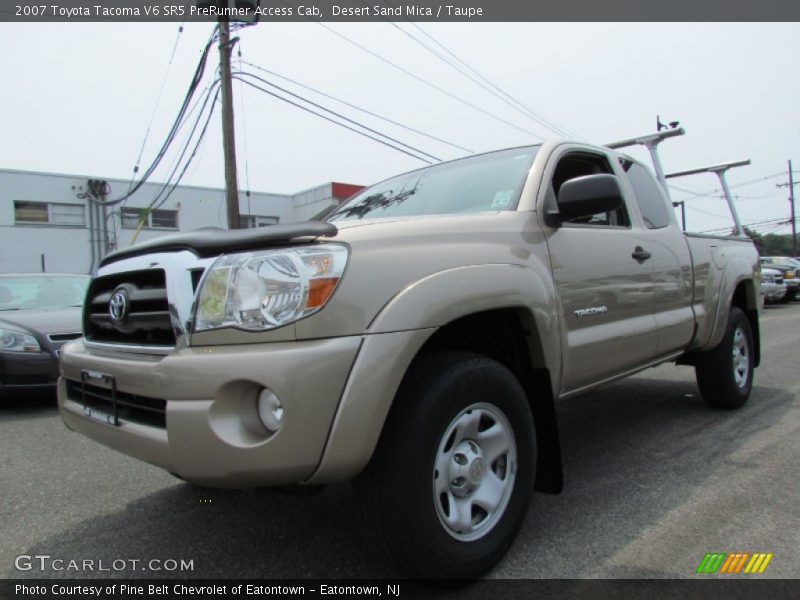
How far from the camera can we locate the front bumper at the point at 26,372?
523 centimetres

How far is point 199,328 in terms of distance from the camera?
6.21 feet

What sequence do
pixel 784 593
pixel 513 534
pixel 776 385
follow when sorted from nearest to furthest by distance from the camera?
pixel 784 593
pixel 513 534
pixel 776 385

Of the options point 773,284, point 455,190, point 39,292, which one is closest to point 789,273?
point 773,284

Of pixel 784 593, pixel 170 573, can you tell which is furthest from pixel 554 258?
Answer: pixel 170 573

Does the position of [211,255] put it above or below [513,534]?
above

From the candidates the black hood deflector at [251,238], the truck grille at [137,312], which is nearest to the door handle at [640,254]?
the black hood deflector at [251,238]

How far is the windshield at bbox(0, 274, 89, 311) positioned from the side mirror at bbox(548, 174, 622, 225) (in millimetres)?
5408

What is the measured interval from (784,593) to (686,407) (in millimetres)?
2904

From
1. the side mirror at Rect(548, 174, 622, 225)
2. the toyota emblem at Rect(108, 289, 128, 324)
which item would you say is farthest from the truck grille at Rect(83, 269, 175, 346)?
the side mirror at Rect(548, 174, 622, 225)

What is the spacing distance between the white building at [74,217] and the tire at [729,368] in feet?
43.0

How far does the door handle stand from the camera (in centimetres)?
331

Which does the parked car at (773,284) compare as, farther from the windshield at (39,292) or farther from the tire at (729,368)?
the windshield at (39,292)

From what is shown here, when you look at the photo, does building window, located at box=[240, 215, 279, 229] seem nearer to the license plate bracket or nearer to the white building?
the white building

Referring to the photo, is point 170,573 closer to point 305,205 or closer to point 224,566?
point 224,566
